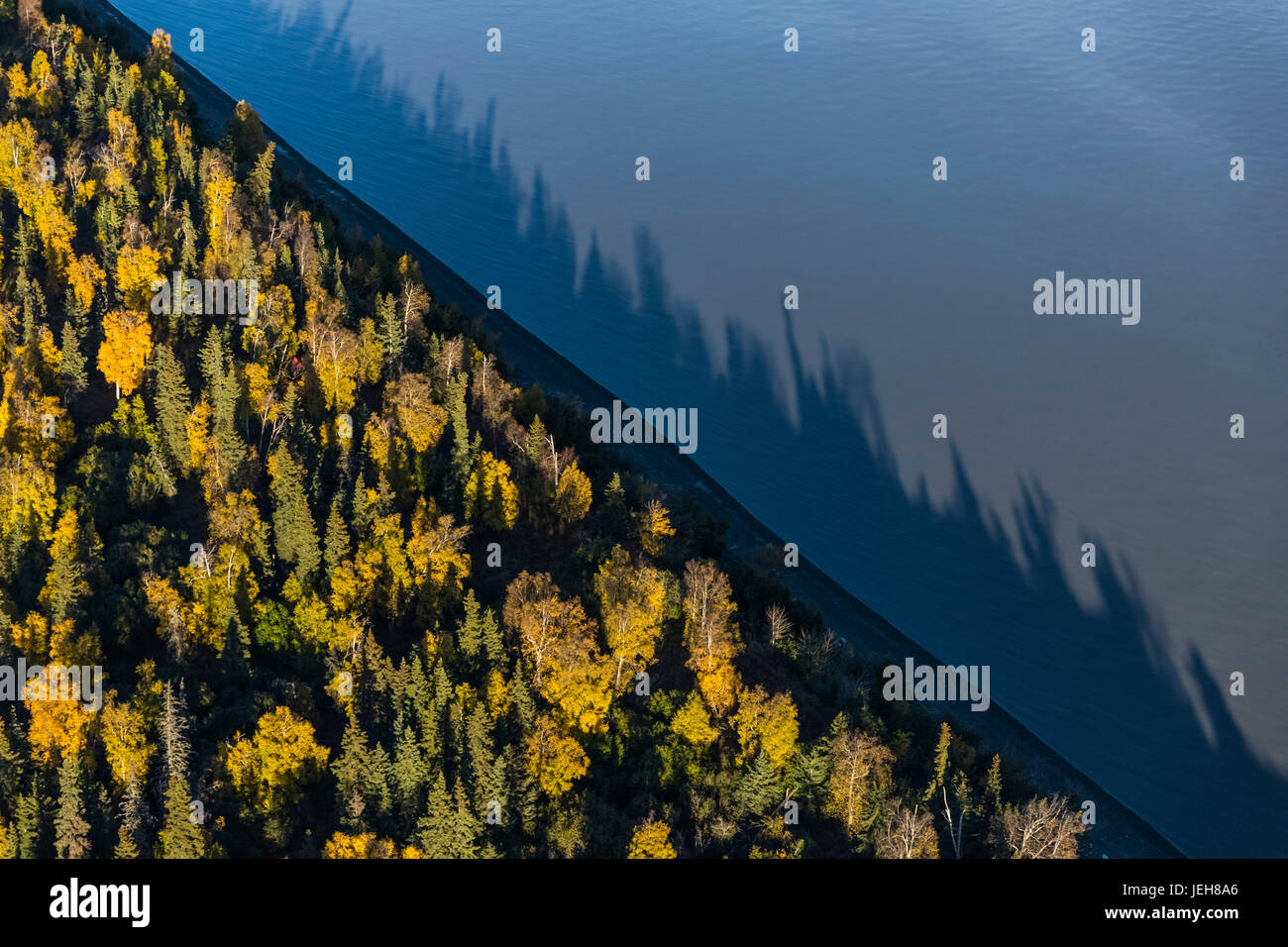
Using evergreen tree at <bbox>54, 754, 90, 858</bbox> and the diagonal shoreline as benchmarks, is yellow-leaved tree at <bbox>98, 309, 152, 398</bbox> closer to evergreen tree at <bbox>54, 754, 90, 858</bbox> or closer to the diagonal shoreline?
the diagonal shoreline

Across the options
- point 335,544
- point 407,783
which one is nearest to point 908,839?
point 407,783

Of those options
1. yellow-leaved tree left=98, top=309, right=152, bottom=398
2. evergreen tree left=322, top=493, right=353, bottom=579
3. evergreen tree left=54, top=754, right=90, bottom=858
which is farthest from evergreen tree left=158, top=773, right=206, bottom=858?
yellow-leaved tree left=98, top=309, right=152, bottom=398

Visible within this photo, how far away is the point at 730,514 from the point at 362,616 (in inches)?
778

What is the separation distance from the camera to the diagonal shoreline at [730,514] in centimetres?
5200

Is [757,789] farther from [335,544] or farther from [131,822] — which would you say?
[131,822]

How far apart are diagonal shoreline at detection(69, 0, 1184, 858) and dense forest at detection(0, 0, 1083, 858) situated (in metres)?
2.36

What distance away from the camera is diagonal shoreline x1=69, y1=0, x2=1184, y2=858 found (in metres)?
52.0

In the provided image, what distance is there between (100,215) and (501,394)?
2303 centimetres

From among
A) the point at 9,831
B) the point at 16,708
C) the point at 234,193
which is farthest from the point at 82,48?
the point at 9,831

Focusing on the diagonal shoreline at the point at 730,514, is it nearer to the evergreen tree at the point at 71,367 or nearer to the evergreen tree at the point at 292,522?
the evergreen tree at the point at 292,522

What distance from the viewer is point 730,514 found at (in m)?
64.6

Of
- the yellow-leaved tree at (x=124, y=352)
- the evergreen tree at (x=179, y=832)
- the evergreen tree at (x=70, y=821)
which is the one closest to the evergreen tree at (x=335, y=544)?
the evergreen tree at (x=179, y=832)

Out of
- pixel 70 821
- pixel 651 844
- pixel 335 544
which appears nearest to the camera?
pixel 70 821

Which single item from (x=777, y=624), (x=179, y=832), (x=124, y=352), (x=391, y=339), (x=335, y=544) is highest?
(x=391, y=339)
